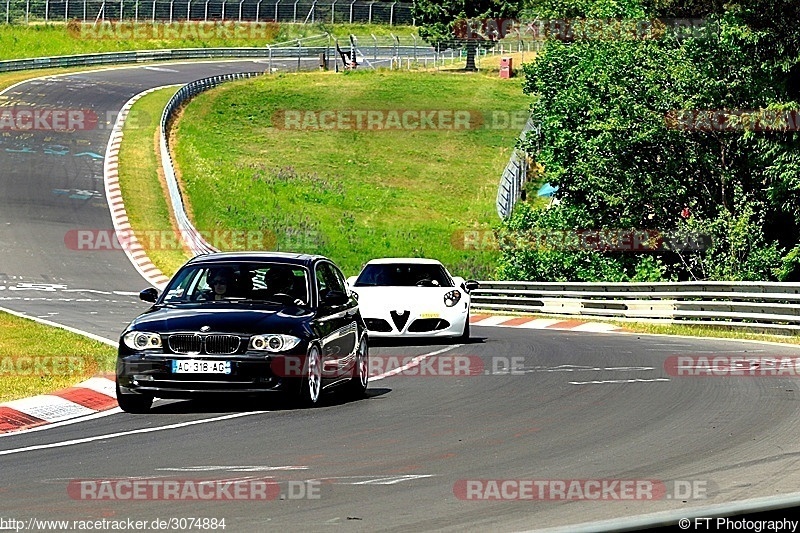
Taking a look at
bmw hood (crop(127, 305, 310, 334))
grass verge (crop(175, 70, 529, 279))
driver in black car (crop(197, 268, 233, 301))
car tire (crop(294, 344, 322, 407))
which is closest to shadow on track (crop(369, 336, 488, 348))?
driver in black car (crop(197, 268, 233, 301))

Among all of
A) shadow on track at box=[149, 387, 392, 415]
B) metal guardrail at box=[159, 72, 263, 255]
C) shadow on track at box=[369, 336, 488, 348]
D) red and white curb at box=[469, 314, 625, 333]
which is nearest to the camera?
shadow on track at box=[149, 387, 392, 415]

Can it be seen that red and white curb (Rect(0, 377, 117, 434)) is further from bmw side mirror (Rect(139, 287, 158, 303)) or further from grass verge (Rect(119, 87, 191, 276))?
grass verge (Rect(119, 87, 191, 276))

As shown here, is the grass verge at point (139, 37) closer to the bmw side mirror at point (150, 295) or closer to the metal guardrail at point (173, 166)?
the metal guardrail at point (173, 166)

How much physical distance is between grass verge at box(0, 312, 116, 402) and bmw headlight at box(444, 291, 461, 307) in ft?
18.3

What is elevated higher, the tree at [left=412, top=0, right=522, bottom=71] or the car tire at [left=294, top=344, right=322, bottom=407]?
the tree at [left=412, top=0, right=522, bottom=71]

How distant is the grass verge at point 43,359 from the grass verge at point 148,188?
18693mm

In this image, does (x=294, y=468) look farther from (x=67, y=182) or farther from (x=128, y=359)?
(x=67, y=182)

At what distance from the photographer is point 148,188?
2041 inches

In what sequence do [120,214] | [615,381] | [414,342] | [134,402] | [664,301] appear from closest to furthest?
[134,402]
[615,381]
[414,342]
[664,301]
[120,214]

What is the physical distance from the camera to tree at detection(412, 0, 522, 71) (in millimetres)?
89938

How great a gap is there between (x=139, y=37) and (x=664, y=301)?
246 feet

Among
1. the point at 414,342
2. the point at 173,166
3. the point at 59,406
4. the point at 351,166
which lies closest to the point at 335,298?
the point at 59,406

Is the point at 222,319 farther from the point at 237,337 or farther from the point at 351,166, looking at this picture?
the point at 351,166

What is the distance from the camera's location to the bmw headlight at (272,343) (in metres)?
13.1
